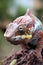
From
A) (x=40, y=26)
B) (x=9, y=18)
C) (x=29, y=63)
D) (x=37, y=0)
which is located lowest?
(x=29, y=63)

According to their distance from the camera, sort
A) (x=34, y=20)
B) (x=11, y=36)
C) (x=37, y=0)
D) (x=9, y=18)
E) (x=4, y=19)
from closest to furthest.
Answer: (x=11, y=36)
(x=34, y=20)
(x=9, y=18)
(x=4, y=19)
(x=37, y=0)

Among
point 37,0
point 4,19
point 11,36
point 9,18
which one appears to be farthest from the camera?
point 37,0

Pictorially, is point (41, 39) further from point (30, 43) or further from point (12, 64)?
point (12, 64)

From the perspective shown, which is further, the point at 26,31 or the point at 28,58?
the point at 28,58

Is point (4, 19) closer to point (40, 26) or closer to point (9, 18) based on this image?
point (9, 18)

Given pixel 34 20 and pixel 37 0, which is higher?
pixel 37 0

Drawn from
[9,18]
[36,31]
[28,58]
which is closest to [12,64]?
[28,58]
